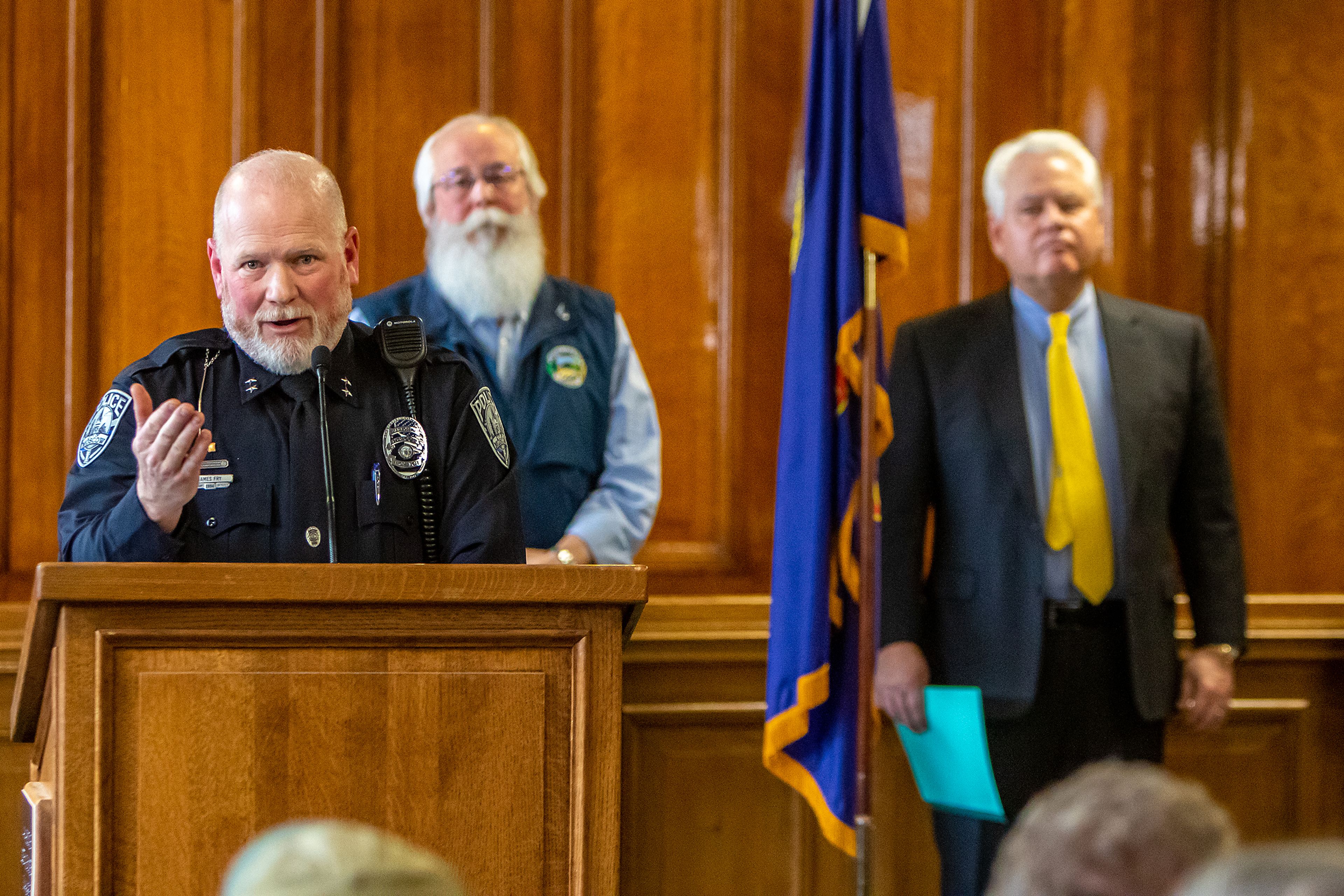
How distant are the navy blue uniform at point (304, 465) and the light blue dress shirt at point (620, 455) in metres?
0.92

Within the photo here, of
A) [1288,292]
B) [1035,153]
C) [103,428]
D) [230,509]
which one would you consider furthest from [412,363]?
[1288,292]

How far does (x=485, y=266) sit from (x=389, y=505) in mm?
1327

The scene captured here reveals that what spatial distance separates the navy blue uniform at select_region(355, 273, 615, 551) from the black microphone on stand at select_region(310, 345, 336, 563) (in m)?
1.12

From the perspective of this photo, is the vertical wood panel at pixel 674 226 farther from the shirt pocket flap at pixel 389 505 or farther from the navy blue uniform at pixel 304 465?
the shirt pocket flap at pixel 389 505

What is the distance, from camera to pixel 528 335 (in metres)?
3.48

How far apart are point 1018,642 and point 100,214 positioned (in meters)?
2.62

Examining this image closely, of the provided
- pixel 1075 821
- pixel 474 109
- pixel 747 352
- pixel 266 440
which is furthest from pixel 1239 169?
pixel 1075 821

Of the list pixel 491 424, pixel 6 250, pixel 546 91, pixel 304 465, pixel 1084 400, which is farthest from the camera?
pixel 546 91

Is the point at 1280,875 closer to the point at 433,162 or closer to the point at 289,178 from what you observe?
the point at 289,178

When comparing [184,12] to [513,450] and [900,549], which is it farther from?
[900,549]

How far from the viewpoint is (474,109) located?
4.06 meters

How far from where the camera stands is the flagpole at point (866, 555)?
305 cm

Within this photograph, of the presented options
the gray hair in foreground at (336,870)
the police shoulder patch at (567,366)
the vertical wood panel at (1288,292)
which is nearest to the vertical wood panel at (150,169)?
the police shoulder patch at (567,366)

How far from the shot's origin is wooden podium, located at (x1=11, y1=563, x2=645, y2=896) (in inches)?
66.8
